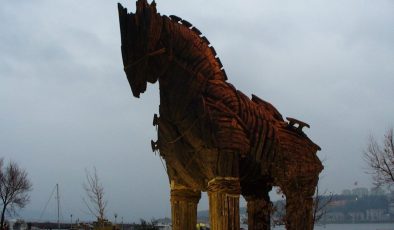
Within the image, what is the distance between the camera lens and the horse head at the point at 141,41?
8.35 m

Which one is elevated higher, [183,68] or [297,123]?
[183,68]

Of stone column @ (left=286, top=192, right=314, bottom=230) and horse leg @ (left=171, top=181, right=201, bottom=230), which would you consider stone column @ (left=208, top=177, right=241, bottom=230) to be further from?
stone column @ (left=286, top=192, right=314, bottom=230)

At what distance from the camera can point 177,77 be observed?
8.73 m

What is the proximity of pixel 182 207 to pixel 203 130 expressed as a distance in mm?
1724

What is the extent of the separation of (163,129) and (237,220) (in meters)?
1.93

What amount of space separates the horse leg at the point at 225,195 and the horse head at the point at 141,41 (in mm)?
1745

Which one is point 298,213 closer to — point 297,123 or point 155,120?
point 297,123

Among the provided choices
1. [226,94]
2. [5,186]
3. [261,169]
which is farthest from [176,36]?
[5,186]

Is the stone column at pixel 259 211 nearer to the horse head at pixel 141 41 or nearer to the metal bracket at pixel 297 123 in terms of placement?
the metal bracket at pixel 297 123

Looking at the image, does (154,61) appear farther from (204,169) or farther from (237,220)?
(237,220)

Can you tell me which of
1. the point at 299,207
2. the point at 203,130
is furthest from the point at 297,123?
the point at 203,130

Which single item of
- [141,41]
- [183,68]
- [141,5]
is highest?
[141,5]

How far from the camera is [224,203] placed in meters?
8.22

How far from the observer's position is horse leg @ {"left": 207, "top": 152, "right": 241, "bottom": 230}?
8.17 meters
